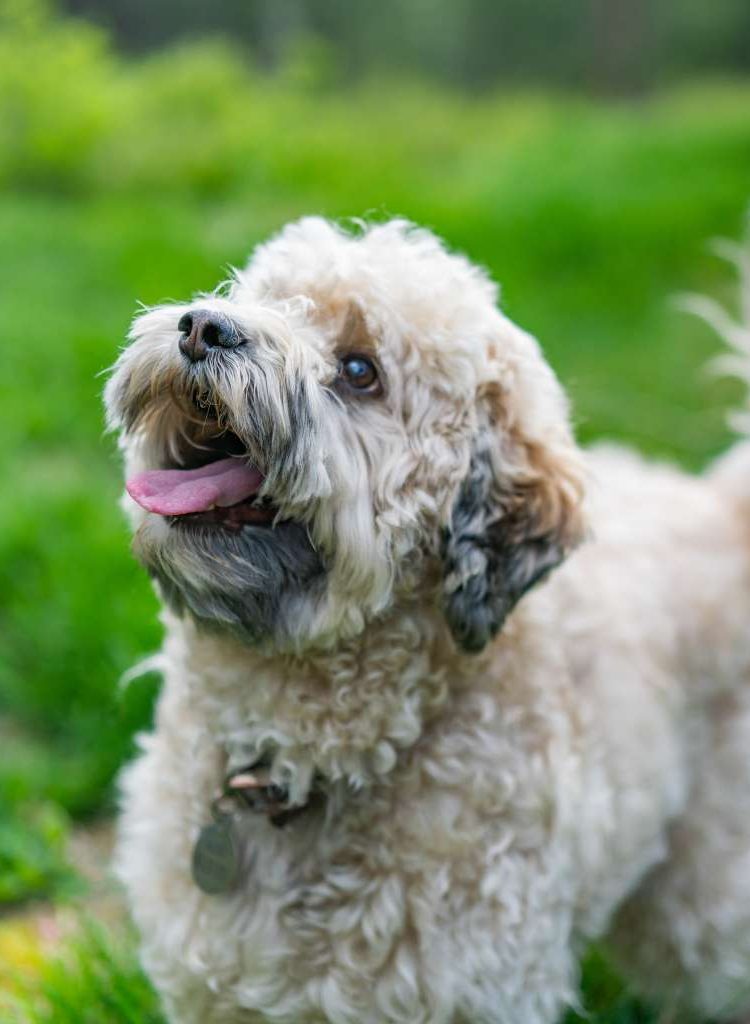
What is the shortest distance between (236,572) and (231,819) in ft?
→ 1.78

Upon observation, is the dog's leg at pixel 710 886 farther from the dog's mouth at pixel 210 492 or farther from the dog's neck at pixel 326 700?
the dog's mouth at pixel 210 492

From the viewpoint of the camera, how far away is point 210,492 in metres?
2.32

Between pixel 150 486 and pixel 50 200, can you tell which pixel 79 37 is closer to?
pixel 50 200

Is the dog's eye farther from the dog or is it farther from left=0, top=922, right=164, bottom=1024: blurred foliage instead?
left=0, top=922, right=164, bottom=1024: blurred foliage

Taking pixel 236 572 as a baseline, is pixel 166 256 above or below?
above

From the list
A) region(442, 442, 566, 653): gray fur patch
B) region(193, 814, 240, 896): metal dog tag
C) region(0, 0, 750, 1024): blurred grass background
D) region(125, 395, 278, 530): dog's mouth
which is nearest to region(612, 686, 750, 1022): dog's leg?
region(0, 0, 750, 1024): blurred grass background

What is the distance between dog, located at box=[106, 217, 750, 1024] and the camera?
2.33 meters

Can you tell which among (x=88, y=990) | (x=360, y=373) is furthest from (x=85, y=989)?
(x=360, y=373)

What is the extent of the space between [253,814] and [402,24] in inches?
961

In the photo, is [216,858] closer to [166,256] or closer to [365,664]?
[365,664]

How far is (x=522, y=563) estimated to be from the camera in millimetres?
2498

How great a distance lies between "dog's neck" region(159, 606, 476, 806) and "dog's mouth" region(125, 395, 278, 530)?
0.80 feet

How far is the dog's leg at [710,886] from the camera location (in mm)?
3100

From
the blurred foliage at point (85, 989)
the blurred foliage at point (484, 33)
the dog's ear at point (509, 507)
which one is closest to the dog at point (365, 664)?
the dog's ear at point (509, 507)
